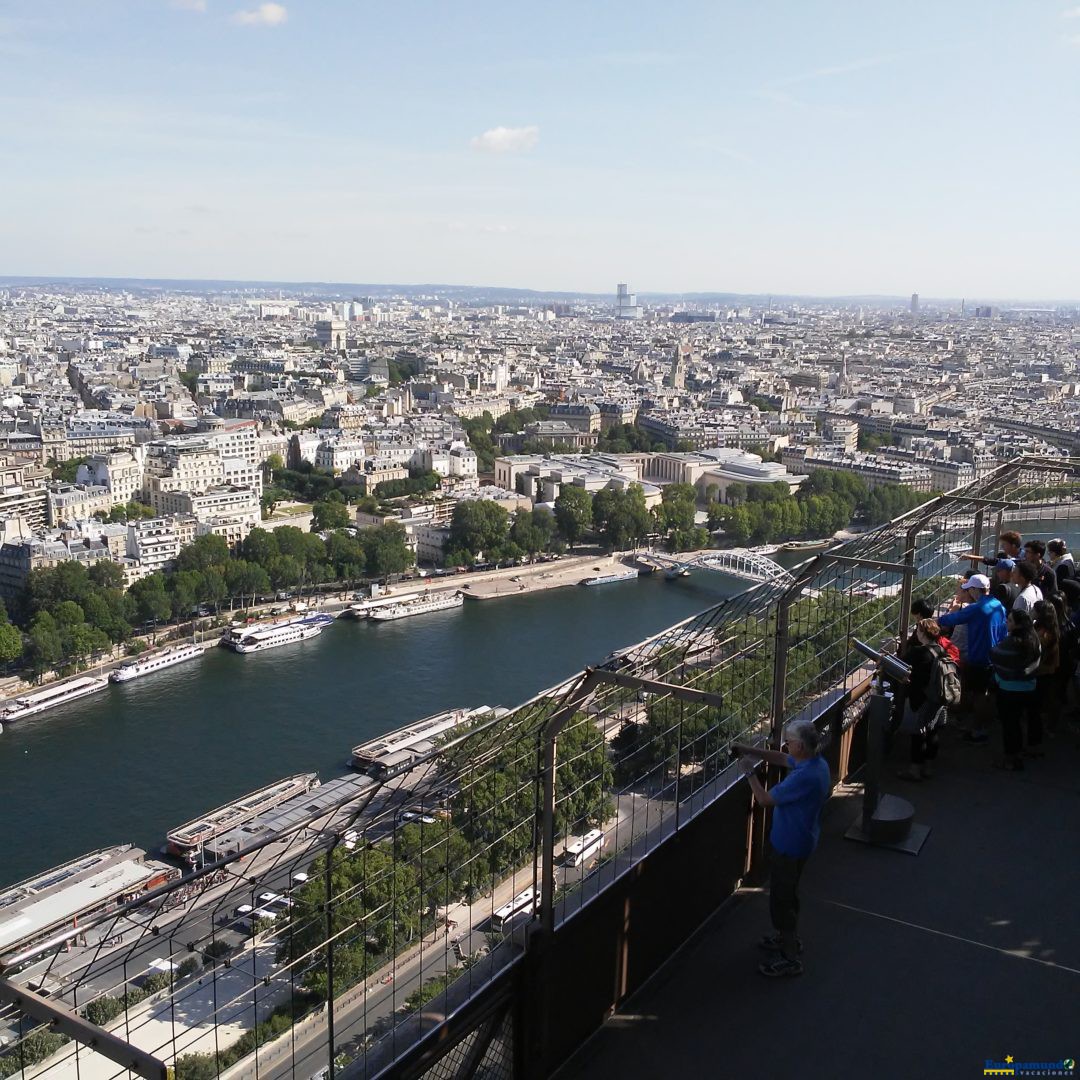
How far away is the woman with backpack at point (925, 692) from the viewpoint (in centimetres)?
132

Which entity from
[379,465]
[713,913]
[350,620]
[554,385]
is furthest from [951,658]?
[554,385]

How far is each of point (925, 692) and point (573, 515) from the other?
415 inches

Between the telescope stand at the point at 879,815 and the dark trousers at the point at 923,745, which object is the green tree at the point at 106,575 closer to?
the dark trousers at the point at 923,745

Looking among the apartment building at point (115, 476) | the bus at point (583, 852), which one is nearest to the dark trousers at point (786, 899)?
the bus at point (583, 852)

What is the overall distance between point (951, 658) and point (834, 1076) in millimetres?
611

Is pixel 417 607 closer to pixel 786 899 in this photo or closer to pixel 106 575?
pixel 106 575

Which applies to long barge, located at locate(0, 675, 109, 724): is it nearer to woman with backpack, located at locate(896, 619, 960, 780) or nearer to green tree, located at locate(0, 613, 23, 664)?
green tree, located at locate(0, 613, 23, 664)

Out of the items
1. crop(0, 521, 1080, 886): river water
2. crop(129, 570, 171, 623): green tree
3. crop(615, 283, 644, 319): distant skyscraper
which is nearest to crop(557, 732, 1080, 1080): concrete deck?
crop(0, 521, 1080, 886): river water

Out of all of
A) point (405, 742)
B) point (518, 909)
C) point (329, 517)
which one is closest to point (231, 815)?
point (405, 742)

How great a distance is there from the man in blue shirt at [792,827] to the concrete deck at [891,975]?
23 mm

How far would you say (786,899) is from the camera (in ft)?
3.18

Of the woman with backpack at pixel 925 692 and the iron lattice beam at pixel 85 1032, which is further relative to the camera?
the woman with backpack at pixel 925 692

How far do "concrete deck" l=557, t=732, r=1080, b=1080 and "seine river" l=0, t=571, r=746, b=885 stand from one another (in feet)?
14.4

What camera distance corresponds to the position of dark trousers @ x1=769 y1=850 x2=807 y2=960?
0.97 meters
